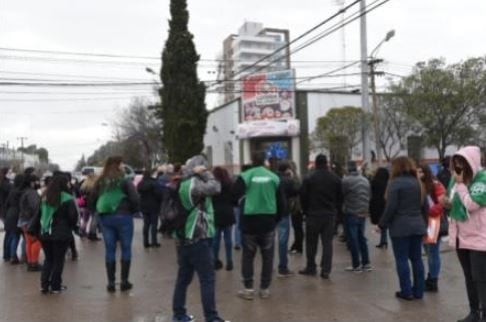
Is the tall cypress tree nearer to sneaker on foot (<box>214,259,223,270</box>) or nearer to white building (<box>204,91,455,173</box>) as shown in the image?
white building (<box>204,91,455,173</box>)

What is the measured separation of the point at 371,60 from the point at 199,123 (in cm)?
1170

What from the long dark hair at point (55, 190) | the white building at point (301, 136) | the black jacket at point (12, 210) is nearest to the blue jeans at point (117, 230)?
the long dark hair at point (55, 190)

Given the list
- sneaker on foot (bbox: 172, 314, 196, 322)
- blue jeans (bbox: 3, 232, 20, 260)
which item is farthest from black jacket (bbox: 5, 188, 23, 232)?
sneaker on foot (bbox: 172, 314, 196, 322)

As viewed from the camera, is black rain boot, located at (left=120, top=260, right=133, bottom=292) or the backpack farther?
black rain boot, located at (left=120, top=260, right=133, bottom=292)

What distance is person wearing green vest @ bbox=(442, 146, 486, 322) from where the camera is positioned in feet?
19.4

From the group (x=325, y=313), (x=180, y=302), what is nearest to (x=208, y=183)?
(x=180, y=302)

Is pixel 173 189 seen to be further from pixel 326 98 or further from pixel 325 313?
pixel 326 98

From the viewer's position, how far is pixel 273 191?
26.2 ft

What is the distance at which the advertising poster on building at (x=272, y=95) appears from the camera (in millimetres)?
41625

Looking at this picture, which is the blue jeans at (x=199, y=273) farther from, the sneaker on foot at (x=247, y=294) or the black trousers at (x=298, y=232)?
the black trousers at (x=298, y=232)

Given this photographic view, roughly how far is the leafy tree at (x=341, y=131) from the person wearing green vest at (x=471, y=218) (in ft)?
101

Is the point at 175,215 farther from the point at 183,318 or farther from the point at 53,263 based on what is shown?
the point at 53,263

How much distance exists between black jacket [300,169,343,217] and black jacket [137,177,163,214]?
17.7 ft

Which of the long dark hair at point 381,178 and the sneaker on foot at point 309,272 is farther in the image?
the long dark hair at point 381,178
